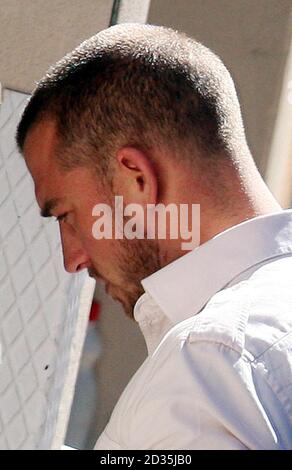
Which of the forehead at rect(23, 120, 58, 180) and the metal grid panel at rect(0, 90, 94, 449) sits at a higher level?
the forehead at rect(23, 120, 58, 180)

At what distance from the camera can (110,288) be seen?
2.22 meters

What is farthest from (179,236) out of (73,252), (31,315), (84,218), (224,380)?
(31,315)

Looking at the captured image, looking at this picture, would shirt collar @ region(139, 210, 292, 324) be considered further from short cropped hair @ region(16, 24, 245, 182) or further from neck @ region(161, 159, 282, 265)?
short cropped hair @ region(16, 24, 245, 182)

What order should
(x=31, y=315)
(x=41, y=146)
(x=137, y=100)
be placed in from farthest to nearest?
1. (x=31, y=315)
2. (x=41, y=146)
3. (x=137, y=100)

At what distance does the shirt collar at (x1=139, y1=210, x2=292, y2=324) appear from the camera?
5.97 feet

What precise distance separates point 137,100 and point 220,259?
1.32ft

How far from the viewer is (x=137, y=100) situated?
2.08 metres

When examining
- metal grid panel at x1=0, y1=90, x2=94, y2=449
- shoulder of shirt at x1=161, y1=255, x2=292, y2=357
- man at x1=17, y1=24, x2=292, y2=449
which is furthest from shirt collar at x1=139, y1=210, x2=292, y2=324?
metal grid panel at x1=0, y1=90, x2=94, y2=449

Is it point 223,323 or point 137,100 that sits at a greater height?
point 137,100

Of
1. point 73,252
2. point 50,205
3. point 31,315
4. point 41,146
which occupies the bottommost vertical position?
point 31,315

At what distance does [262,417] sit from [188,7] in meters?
3.26

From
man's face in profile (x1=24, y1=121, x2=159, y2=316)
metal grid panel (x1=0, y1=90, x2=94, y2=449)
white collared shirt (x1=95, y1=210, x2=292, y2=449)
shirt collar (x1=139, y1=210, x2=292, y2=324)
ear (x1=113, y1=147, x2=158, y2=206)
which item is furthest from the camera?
metal grid panel (x1=0, y1=90, x2=94, y2=449)

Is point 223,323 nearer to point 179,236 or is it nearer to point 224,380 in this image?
point 224,380

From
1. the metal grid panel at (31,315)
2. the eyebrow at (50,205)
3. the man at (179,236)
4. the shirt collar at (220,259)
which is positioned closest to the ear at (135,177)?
the man at (179,236)
